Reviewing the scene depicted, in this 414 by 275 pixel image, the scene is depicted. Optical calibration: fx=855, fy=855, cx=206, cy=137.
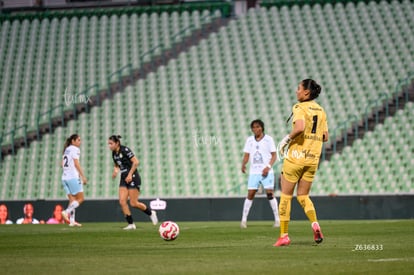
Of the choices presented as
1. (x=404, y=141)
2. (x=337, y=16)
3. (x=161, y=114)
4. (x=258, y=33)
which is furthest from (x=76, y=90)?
(x=404, y=141)

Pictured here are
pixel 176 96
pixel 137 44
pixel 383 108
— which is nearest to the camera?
pixel 383 108

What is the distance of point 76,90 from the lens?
3266 cm

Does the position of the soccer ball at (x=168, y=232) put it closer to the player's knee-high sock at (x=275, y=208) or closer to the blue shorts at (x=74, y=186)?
the player's knee-high sock at (x=275, y=208)

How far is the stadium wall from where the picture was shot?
2402 centimetres

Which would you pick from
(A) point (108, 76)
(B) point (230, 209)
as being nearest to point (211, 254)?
(B) point (230, 209)

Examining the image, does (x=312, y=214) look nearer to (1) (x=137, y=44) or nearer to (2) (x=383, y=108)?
(2) (x=383, y=108)

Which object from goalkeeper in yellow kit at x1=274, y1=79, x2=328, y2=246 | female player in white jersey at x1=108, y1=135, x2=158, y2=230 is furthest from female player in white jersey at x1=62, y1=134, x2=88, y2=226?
goalkeeper in yellow kit at x1=274, y1=79, x2=328, y2=246

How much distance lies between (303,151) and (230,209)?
13.3 m

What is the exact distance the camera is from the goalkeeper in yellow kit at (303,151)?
12031 millimetres

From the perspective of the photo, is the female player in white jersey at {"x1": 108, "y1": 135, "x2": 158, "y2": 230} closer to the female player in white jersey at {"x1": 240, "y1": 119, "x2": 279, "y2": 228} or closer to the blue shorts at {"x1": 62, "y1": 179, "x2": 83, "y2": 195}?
the female player in white jersey at {"x1": 240, "y1": 119, "x2": 279, "y2": 228}

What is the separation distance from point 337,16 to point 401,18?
247 centimetres

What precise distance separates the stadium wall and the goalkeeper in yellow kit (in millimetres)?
12312

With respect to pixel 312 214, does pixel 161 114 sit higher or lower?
higher

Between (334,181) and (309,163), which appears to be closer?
(309,163)
